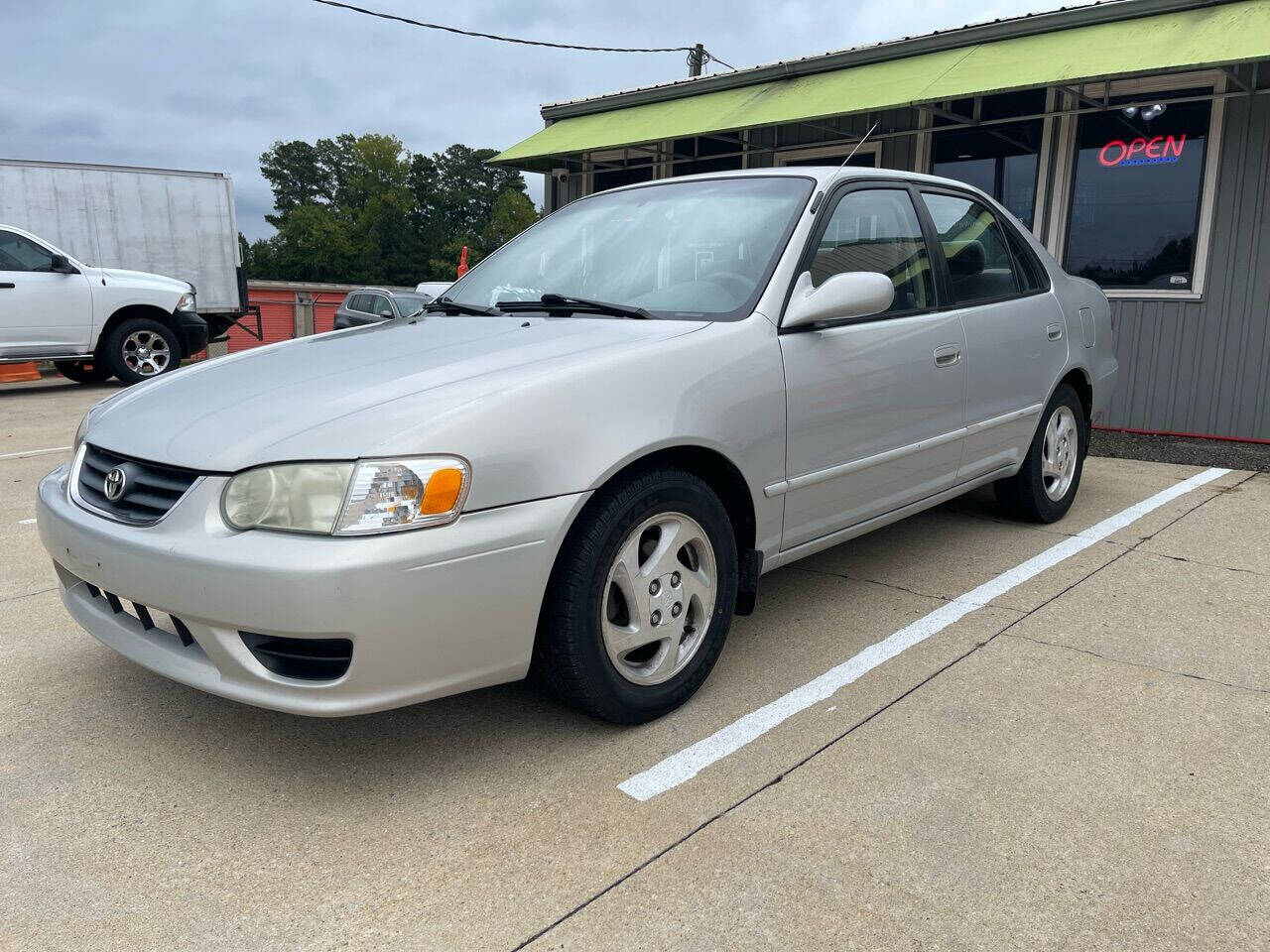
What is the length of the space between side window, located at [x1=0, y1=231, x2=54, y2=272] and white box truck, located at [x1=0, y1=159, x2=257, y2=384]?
1 cm

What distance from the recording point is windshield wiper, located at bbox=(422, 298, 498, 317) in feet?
11.0

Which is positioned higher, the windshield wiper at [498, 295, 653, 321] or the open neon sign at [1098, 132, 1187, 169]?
the open neon sign at [1098, 132, 1187, 169]

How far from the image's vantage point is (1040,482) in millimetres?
4566

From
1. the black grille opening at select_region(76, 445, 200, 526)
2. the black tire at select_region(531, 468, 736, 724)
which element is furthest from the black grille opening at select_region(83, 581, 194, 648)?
the black tire at select_region(531, 468, 736, 724)

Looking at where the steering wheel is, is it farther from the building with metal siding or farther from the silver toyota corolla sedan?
the building with metal siding

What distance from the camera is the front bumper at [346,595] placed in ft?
6.82

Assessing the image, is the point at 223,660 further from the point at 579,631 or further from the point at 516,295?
the point at 516,295

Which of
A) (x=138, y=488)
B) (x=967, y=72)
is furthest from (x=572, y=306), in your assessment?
(x=967, y=72)

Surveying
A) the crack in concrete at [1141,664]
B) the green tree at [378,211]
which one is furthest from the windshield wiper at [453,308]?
the green tree at [378,211]

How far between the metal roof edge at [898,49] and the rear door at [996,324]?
4.43m

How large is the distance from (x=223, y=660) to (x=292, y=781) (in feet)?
1.35

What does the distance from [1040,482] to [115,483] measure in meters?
3.85

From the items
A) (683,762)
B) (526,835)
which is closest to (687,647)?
(683,762)

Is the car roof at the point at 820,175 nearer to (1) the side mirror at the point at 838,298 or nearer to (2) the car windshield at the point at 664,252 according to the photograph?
(2) the car windshield at the point at 664,252
